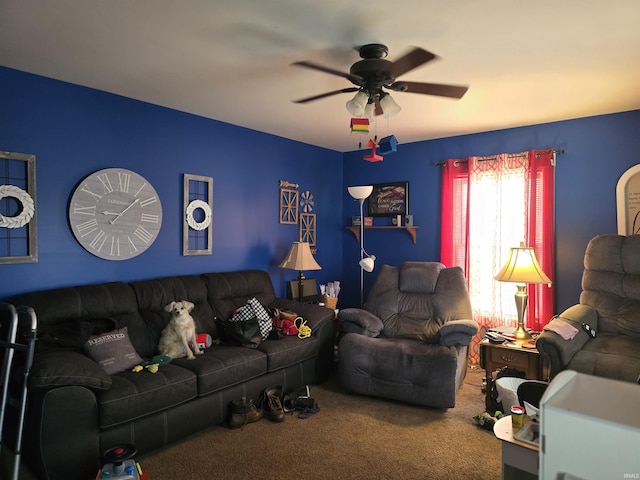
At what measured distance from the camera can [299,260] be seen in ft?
14.0

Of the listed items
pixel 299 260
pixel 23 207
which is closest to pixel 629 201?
pixel 299 260

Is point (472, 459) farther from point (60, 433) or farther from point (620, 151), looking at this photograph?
point (620, 151)

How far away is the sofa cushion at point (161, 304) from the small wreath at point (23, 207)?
85cm

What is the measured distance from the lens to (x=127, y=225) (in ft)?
11.0

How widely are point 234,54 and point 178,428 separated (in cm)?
234

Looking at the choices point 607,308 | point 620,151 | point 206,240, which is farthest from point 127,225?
point 620,151

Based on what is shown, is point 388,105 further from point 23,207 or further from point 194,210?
→ point 23,207

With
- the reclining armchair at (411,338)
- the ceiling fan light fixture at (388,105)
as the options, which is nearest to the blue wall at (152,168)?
the reclining armchair at (411,338)

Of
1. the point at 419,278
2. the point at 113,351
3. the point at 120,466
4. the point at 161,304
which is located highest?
the point at 419,278

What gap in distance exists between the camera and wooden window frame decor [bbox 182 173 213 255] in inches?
148

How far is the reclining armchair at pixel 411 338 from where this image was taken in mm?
3221

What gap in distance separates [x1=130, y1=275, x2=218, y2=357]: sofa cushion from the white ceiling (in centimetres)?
149

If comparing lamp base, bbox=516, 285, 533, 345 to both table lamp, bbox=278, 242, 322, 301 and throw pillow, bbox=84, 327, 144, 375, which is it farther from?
throw pillow, bbox=84, 327, 144, 375

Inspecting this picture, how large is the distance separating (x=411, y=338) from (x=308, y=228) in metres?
1.95
